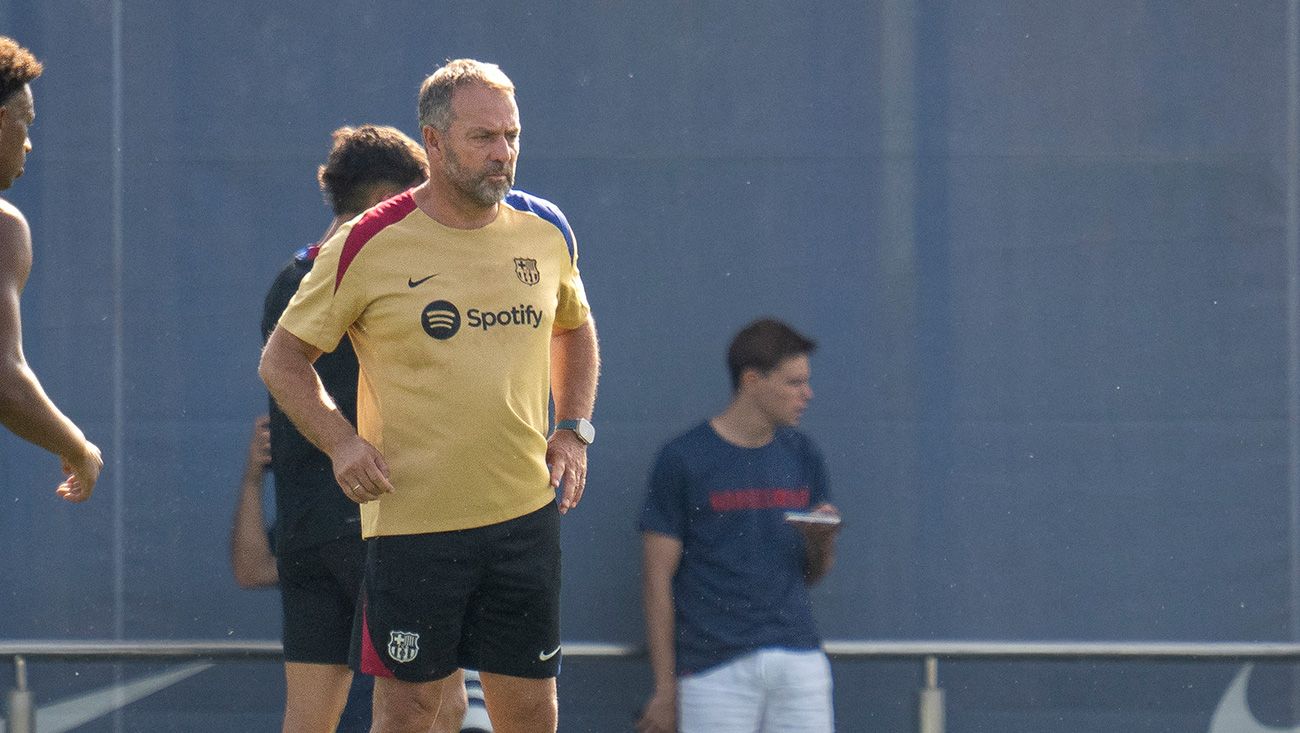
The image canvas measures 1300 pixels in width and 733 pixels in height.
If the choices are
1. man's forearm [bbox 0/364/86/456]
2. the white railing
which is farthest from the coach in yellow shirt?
the white railing

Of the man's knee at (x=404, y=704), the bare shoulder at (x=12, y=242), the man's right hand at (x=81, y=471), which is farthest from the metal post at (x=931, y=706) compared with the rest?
the bare shoulder at (x=12, y=242)

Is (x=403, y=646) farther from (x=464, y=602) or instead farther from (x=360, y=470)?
(x=360, y=470)

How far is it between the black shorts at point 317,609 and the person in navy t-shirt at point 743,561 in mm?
902

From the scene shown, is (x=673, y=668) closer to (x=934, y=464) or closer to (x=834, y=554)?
(x=834, y=554)

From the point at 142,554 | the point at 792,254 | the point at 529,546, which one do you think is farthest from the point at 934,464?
the point at 142,554

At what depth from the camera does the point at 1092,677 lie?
4.32 metres

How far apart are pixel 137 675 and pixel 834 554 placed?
1892 mm

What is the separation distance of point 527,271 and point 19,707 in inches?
88.8

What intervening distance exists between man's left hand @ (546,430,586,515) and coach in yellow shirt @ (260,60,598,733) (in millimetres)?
45

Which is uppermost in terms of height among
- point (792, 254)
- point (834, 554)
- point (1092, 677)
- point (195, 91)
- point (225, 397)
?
point (195, 91)

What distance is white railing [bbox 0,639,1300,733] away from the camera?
4.25 m

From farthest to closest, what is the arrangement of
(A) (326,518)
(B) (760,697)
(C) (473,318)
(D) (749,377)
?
(D) (749,377) → (B) (760,697) → (A) (326,518) → (C) (473,318)

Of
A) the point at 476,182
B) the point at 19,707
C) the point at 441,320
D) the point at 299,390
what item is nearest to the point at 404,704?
the point at 299,390

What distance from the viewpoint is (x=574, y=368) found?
321 cm
